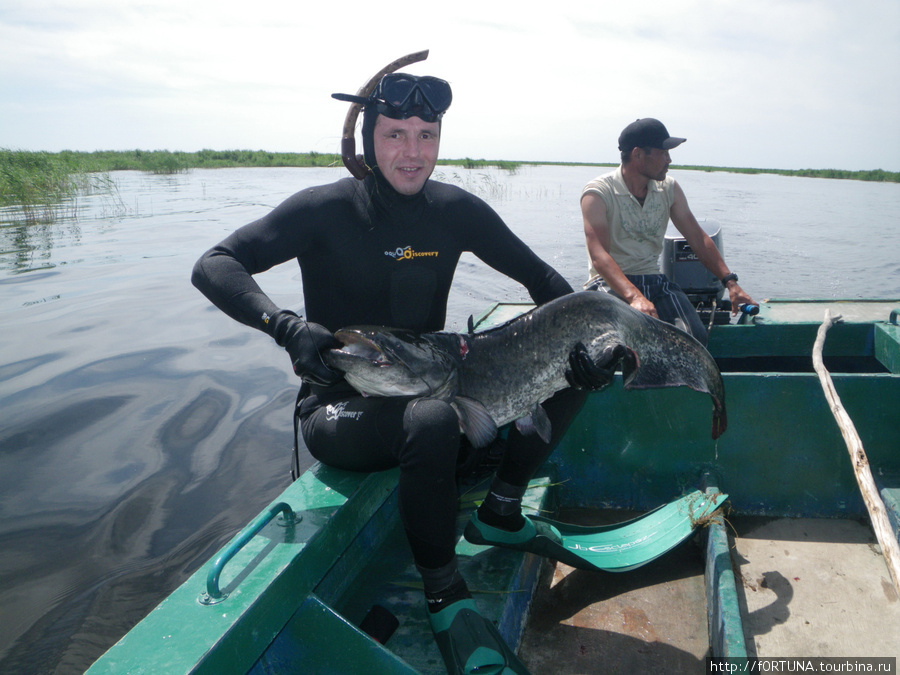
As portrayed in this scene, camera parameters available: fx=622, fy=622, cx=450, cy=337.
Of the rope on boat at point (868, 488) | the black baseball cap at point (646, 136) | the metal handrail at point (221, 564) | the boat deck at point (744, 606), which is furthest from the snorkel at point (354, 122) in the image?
the black baseball cap at point (646, 136)

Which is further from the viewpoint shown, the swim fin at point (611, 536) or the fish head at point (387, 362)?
the swim fin at point (611, 536)

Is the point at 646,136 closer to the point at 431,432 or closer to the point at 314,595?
the point at 431,432

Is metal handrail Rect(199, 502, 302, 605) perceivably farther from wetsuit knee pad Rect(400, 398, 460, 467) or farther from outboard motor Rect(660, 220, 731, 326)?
outboard motor Rect(660, 220, 731, 326)

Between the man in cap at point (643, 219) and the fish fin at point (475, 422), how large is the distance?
262 cm

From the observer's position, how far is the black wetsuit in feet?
7.13

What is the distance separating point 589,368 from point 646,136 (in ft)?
10.1

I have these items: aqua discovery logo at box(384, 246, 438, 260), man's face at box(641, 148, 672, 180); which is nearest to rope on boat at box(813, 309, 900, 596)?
aqua discovery logo at box(384, 246, 438, 260)

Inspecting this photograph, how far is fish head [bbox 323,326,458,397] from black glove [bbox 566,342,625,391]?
546 millimetres

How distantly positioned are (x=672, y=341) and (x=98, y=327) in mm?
8777

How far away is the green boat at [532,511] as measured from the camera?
180cm

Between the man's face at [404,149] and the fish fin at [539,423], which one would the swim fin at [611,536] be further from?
the man's face at [404,149]

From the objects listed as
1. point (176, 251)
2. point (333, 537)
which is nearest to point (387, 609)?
point (333, 537)

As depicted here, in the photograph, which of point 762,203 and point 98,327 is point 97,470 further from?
point 762,203

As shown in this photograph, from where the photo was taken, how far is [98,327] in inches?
360
